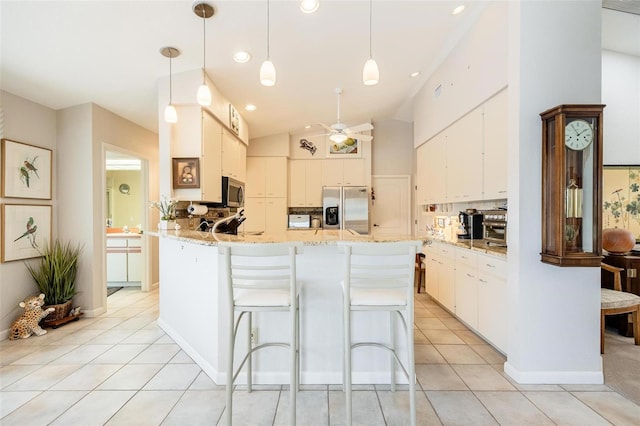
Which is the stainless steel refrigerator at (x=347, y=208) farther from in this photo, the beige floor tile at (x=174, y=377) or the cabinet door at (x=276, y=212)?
the beige floor tile at (x=174, y=377)

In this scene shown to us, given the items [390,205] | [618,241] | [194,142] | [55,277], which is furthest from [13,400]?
[390,205]

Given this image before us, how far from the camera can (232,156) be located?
4.31 meters

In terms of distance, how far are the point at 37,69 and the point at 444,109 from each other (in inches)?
170

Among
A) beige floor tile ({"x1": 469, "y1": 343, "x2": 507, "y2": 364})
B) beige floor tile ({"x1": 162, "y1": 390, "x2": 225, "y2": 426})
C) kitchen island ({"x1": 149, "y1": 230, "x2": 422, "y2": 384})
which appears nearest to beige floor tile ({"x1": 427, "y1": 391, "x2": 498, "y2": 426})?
kitchen island ({"x1": 149, "y1": 230, "x2": 422, "y2": 384})

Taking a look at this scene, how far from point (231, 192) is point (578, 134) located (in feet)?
12.3

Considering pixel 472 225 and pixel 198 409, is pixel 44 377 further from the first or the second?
pixel 472 225

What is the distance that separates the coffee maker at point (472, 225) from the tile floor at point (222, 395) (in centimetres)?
125

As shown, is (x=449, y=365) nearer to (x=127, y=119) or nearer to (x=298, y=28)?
(x=298, y=28)

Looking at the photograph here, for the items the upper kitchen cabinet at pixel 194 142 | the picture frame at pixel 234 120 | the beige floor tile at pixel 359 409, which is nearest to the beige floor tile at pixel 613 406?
the beige floor tile at pixel 359 409

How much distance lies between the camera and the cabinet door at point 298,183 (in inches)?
243

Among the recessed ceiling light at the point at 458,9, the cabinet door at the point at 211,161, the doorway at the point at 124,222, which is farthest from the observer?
the doorway at the point at 124,222

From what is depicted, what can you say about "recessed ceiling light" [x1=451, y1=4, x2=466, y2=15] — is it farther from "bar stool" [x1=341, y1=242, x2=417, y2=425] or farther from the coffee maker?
"bar stool" [x1=341, y1=242, x2=417, y2=425]

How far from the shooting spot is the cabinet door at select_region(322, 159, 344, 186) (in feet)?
20.0

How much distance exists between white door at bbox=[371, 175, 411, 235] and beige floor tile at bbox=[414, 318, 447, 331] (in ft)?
9.91
